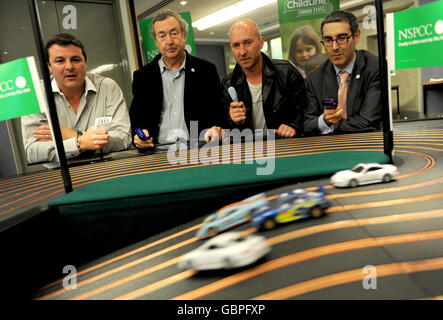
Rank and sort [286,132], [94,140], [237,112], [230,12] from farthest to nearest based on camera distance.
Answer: [230,12] → [237,112] → [286,132] → [94,140]

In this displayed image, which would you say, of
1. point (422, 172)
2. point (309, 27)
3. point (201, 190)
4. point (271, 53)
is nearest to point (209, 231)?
point (201, 190)

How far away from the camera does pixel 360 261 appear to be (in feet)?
2.03

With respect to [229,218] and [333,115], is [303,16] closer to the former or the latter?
[333,115]

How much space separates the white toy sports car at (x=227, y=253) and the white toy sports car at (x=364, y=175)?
1.16ft

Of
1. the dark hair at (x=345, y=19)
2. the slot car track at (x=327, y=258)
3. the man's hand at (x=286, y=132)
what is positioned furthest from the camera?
the dark hair at (x=345, y=19)

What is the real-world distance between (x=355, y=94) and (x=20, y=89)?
6.50 feet

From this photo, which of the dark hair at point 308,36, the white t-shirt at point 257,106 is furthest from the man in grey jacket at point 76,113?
the dark hair at point 308,36

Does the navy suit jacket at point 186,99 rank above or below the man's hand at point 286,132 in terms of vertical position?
above

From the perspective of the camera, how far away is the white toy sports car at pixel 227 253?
661 millimetres

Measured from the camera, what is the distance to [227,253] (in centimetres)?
67

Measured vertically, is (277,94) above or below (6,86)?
below

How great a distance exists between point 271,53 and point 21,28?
30.2ft

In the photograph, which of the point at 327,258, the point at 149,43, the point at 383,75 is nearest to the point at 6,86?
the point at 327,258

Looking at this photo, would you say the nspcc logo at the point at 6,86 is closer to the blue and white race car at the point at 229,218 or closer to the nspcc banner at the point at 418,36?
the blue and white race car at the point at 229,218
